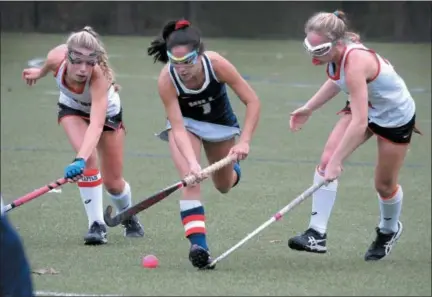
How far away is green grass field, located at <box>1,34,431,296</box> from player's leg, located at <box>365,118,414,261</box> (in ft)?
0.33

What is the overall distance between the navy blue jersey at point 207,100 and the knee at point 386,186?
2.88 ft

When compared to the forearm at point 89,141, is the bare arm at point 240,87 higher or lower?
higher

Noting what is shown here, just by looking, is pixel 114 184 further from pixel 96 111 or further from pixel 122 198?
pixel 96 111

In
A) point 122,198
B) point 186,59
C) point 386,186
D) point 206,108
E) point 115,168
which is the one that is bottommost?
point 122,198

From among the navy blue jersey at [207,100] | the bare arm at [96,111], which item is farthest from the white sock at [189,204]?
the bare arm at [96,111]

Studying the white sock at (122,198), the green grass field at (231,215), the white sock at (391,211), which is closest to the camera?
the green grass field at (231,215)

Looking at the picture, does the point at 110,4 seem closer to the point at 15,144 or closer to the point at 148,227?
the point at 15,144

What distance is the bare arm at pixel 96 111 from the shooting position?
6.37 metres

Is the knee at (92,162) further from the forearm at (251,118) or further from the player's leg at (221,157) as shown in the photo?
the forearm at (251,118)

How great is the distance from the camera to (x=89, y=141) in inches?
251

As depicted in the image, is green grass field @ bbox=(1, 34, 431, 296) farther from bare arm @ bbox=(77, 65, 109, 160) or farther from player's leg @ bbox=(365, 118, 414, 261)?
bare arm @ bbox=(77, 65, 109, 160)

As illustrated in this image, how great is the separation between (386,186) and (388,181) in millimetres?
38

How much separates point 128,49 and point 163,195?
48.2 ft

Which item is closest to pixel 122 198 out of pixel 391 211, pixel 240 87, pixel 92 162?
pixel 92 162
